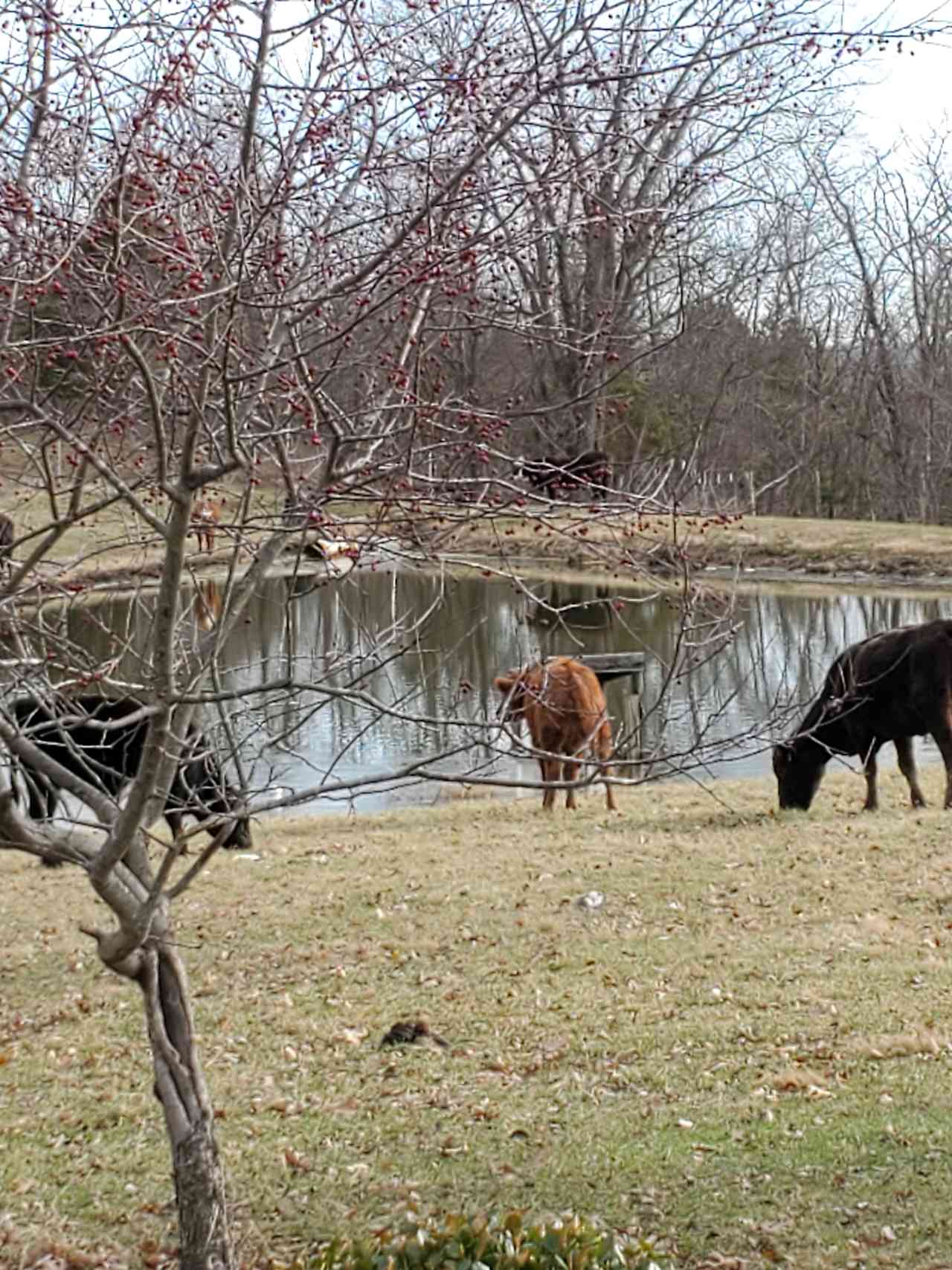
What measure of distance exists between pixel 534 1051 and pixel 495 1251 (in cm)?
319

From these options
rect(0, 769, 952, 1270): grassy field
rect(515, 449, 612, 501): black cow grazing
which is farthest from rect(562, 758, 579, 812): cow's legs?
rect(515, 449, 612, 501): black cow grazing

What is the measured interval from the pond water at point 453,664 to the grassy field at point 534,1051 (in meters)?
0.98

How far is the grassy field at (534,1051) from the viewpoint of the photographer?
18.1 feet

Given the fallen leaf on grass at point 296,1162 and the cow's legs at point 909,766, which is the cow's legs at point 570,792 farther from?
the fallen leaf on grass at point 296,1162

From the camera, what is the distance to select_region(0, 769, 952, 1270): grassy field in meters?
5.51

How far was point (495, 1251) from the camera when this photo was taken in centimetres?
406

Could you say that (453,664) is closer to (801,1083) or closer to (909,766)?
(909,766)

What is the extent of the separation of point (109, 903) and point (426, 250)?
2020 mm

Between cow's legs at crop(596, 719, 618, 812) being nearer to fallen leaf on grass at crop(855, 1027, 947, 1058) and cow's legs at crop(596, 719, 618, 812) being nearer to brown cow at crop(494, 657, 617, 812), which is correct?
brown cow at crop(494, 657, 617, 812)

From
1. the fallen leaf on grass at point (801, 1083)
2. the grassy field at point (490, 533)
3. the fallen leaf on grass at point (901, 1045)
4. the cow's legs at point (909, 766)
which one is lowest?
the fallen leaf on grass at point (801, 1083)

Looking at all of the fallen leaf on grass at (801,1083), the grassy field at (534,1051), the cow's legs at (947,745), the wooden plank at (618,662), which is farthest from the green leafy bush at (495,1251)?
the wooden plank at (618,662)

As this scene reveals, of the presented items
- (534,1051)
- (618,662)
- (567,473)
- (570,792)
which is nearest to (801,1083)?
(534,1051)

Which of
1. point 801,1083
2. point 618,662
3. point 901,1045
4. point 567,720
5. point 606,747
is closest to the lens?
point 801,1083

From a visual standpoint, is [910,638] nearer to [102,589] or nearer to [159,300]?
[102,589]
